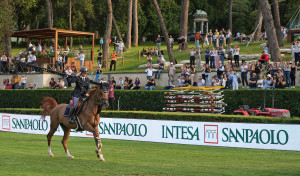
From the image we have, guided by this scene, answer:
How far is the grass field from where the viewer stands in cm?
1299

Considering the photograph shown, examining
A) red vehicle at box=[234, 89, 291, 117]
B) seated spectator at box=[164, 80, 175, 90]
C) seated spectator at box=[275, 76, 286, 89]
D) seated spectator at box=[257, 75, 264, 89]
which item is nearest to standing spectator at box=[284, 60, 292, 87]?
seated spectator at box=[275, 76, 286, 89]

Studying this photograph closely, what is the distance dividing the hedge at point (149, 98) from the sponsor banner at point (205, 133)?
23.9 ft

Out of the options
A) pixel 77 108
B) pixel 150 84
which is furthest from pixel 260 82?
pixel 77 108

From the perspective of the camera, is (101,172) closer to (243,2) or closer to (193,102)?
(193,102)

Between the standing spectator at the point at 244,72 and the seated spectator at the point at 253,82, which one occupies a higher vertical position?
the standing spectator at the point at 244,72

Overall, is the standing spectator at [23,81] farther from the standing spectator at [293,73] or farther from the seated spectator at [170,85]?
the standing spectator at [293,73]

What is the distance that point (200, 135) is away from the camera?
2148 cm

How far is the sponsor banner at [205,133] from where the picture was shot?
19002 mm

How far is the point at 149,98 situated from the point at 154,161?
17.4m

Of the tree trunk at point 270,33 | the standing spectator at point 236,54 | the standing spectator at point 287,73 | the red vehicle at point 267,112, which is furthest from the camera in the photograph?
the tree trunk at point 270,33

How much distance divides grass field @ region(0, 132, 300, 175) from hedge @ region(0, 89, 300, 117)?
29.5 feet

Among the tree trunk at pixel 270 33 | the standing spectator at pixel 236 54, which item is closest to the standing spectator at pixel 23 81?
the standing spectator at pixel 236 54

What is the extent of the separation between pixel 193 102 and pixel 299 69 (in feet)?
28.5

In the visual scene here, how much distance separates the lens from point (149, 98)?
108 feet
